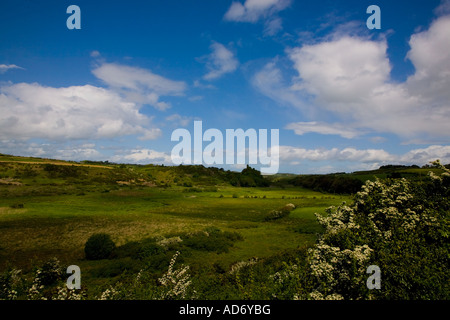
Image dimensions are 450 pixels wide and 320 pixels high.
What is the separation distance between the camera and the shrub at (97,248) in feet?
75.1

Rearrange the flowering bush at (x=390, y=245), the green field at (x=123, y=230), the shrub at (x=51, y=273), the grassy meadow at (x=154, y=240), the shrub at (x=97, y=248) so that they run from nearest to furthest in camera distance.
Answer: the flowering bush at (x=390, y=245) → the grassy meadow at (x=154, y=240) → the shrub at (x=51, y=273) → the green field at (x=123, y=230) → the shrub at (x=97, y=248)

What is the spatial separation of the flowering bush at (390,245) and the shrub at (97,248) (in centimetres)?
2182

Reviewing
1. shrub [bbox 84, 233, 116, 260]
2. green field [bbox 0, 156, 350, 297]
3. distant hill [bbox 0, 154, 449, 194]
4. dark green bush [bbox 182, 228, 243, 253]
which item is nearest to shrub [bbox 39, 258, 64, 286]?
green field [bbox 0, 156, 350, 297]

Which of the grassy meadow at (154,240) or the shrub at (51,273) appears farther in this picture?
the shrub at (51,273)

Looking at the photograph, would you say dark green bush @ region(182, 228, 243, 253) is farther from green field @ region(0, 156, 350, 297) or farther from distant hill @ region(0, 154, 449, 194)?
distant hill @ region(0, 154, 449, 194)

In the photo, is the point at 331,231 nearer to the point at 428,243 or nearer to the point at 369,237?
the point at 369,237

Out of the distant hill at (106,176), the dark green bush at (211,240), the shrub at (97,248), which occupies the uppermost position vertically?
the distant hill at (106,176)

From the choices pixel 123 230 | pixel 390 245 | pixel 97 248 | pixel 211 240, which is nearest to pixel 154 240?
pixel 97 248

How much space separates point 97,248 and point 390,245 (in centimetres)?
2480

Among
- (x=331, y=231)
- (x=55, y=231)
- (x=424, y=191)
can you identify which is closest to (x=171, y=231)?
(x=55, y=231)

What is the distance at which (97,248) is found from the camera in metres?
23.1

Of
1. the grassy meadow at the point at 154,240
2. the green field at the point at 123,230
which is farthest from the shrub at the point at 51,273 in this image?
the green field at the point at 123,230

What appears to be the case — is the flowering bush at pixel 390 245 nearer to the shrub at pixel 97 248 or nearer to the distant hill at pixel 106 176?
the shrub at pixel 97 248

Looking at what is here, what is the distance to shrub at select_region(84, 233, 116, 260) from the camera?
22892mm
